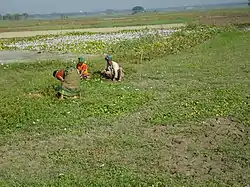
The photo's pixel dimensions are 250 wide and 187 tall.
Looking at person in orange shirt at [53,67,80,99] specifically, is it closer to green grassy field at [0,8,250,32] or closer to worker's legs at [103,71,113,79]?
worker's legs at [103,71,113,79]

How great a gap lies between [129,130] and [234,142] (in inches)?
89.7

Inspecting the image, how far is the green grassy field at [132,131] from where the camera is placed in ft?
21.5

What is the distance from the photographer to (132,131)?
8570 mm

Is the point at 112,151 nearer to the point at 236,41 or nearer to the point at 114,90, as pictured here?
the point at 114,90

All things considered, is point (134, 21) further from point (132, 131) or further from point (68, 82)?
point (132, 131)

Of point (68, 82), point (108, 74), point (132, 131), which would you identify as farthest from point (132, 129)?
point (108, 74)

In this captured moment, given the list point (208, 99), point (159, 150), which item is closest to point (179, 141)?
point (159, 150)

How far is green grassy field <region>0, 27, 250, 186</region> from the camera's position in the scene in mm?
6547

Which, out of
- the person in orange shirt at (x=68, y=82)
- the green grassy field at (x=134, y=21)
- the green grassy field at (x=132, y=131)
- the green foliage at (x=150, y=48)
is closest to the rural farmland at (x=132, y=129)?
the green grassy field at (x=132, y=131)

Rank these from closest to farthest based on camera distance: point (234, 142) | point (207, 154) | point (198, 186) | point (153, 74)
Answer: point (198, 186) < point (207, 154) < point (234, 142) < point (153, 74)

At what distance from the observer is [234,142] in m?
7.78

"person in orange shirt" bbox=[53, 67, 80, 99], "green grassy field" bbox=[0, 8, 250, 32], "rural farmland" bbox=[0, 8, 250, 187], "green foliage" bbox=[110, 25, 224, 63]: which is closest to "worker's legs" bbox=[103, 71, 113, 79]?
"rural farmland" bbox=[0, 8, 250, 187]

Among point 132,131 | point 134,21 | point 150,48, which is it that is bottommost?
point 132,131

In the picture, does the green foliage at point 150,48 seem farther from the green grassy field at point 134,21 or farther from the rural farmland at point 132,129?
the green grassy field at point 134,21
